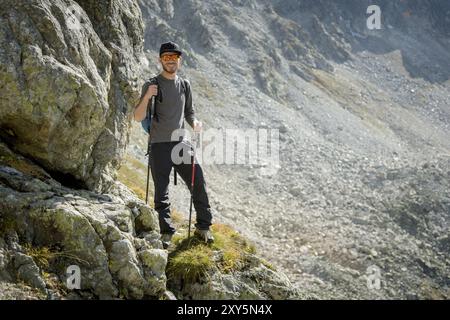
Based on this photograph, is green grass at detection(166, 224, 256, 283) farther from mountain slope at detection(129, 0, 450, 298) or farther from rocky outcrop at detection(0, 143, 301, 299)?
mountain slope at detection(129, 0, 450, 298)

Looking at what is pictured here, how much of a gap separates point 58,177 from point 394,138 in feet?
194

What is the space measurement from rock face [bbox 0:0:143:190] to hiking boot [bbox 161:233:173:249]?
1.67 meters

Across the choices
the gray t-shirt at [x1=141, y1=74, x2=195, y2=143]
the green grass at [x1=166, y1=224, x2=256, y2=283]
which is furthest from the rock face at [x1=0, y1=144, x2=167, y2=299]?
the gray t-shirt at [x1=141, y1=74, x2=195, y2=143]

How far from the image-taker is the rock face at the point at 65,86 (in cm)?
703

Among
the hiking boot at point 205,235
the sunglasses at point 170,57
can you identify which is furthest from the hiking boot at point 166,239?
the sunglasses at point 170,57

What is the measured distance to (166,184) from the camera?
29.2 feet

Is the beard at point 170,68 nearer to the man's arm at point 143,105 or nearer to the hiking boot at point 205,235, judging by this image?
the man's arm at point 143,105

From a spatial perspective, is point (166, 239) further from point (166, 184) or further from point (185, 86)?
point (185, 86)

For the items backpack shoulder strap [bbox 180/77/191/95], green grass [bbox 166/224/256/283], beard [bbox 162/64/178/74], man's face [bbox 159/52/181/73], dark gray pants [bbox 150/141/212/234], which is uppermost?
man's face [bbox 159/52/181/73]

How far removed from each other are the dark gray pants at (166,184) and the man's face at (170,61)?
1.55 metres

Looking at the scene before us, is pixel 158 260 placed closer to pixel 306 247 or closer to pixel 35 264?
pixel 35 264

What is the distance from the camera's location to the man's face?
854 centimetres

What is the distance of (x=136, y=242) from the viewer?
7.83 meters
